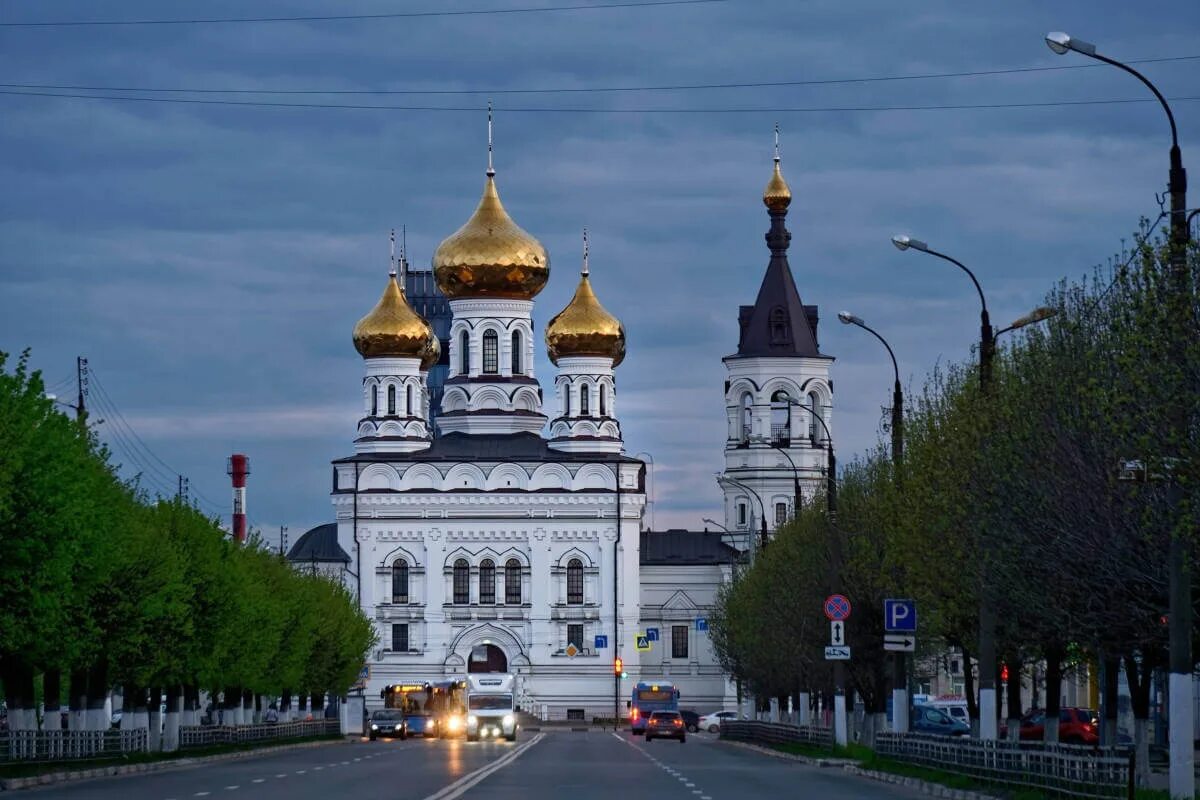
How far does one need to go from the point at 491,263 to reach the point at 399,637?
1962 cm

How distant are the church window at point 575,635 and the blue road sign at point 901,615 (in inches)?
3103

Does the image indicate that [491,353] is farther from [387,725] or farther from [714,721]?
[387,725]

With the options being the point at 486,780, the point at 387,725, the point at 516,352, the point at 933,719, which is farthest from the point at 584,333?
the point at 486,780

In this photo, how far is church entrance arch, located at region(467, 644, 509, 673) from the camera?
118750 mm

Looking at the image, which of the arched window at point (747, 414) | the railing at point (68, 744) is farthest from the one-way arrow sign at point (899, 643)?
the arched window at point (747, 414)

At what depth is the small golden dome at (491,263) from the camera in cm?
12106

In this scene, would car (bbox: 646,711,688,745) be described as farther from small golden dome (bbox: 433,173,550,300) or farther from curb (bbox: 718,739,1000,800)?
small golden dome (bbox: 433,173,550,300)

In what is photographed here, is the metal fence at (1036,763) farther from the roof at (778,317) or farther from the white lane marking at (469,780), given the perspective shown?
the roof at (778,317)

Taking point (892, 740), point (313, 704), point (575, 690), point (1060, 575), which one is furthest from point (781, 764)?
point (575, 690)

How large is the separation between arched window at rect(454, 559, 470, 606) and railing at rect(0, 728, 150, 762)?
66414mm

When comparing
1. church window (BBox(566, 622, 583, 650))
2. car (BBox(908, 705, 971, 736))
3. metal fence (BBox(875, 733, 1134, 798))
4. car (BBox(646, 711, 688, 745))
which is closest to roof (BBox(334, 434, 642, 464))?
church window (BBox(566, 622, 583, 650))

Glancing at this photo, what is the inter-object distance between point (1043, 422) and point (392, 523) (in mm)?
91124

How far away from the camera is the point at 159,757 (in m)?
49.7

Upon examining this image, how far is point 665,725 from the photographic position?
263 ft
